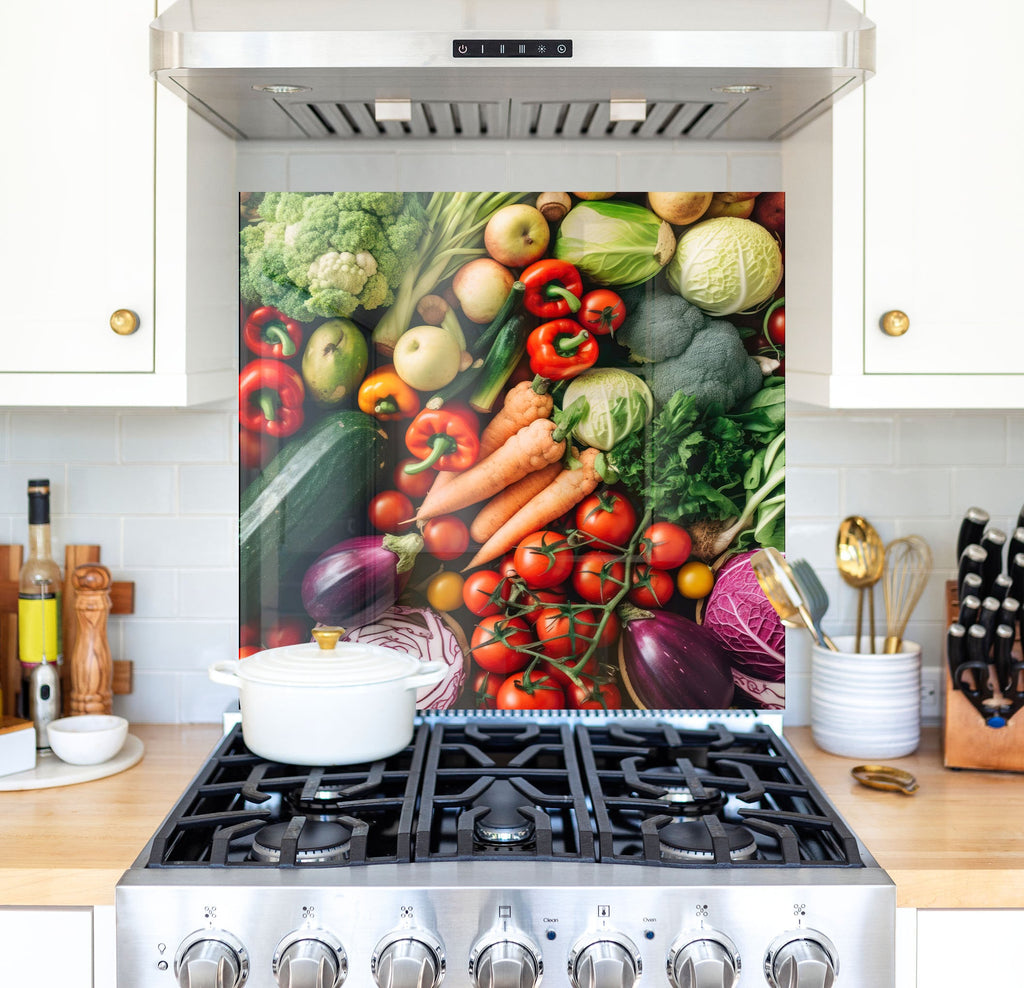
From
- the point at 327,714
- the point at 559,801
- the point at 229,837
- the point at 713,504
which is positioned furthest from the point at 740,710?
the point at 229,837

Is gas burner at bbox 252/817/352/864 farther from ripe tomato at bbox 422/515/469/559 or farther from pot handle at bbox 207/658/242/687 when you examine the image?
ripe tomato at bbox 422/515/469/559

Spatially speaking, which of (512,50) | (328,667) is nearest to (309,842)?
(328,667)

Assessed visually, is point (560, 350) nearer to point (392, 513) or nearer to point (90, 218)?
point (392, 513)

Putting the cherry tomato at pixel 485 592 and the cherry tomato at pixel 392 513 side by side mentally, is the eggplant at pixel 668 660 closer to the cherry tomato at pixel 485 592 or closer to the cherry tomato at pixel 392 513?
the cherry tomato at pixel 485 592

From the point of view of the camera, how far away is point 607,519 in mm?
2014

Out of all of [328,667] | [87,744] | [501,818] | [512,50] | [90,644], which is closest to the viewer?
[512,50]

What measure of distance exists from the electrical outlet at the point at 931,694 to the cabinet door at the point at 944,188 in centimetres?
62

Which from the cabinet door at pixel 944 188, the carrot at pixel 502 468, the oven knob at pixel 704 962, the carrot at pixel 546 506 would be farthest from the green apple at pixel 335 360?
the oven knob at pixel 704 962

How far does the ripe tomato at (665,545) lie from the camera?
6.60 feet

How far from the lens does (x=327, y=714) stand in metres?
1.65

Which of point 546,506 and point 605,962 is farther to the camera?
point 546,506

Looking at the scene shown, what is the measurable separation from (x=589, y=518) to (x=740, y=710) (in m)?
0.43

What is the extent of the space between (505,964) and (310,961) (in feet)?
0.75

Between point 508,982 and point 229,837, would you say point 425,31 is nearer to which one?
point 229,837
